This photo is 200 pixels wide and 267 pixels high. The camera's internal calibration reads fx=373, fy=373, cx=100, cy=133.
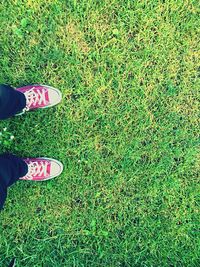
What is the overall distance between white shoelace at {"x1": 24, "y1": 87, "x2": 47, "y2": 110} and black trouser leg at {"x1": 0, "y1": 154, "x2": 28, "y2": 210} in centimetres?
43

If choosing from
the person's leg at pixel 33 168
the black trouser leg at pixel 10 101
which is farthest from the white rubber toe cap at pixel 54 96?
the person's leg at pixel 33 168

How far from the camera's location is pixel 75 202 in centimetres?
312

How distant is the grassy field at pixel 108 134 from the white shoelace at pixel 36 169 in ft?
0.32

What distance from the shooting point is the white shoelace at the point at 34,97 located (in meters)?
2.98

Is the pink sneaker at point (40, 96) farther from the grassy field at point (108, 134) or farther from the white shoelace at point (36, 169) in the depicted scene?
the white shoelace at point (36, 169)

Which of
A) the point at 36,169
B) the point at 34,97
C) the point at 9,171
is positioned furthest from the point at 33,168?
the point at 34,97

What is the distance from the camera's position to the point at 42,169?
9.95ft

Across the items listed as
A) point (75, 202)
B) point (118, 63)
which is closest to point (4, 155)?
point (75, 202)

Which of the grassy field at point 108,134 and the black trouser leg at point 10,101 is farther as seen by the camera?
the grassy field at point 108,134

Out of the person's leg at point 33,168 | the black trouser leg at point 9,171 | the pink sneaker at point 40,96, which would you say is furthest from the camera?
the pink sneaker at point 40,96

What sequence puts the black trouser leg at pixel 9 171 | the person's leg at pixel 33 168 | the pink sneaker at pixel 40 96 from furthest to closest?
the pink sneaker at pixel 40 96 → the person's leg at pixel 33 168 → the black trouser leg at pixel 9 171

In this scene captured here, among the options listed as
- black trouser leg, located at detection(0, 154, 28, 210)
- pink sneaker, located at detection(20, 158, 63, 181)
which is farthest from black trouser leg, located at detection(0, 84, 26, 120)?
pink sneaker, located at detection(20, 158, 63, 181)

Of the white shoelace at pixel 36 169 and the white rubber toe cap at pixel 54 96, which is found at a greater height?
the white rubber toe cap at pixel 54 96

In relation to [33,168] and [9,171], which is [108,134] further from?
[9,171]
